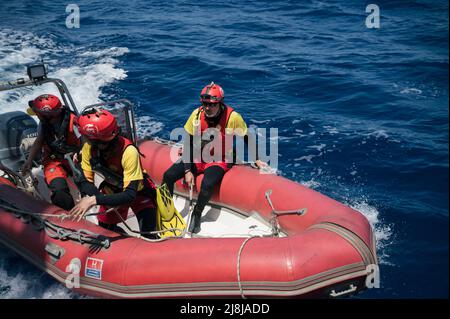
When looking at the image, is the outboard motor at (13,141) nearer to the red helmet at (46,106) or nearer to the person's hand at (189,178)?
the red helmet at (46,106)

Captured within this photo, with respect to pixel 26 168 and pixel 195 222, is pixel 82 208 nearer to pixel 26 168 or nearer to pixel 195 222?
pixel 195 222

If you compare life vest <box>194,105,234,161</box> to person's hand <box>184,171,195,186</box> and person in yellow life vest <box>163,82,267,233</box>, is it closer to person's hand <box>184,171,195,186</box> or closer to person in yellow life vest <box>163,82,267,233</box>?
person in yellow life vest <box>163,82,267,233</box>

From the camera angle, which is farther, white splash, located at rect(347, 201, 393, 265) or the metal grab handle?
white splash, located at rect(347, 201, 393, 265)

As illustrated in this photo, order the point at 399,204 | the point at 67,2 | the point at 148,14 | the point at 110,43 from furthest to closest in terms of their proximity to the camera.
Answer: the point at 67,2
the point at 148,14
the point at 110,43
the point at 399,204

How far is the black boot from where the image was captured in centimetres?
461

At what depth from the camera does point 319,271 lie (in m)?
3.37

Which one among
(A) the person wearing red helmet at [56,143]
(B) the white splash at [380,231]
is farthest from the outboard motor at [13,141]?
(B) the white splash at [380,231]

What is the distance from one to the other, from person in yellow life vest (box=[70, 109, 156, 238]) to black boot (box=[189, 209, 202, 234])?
1.99ft

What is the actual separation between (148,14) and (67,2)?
10.9 feet

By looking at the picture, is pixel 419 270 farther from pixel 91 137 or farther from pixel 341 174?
pixel 91 137

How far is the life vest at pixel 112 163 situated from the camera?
3.69 m

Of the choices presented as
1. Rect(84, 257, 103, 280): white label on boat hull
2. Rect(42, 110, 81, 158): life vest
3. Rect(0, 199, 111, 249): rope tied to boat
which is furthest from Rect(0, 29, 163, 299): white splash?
Rect(84, 257, 103, 280): white label on boat hull

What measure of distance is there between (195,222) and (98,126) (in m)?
1.61
